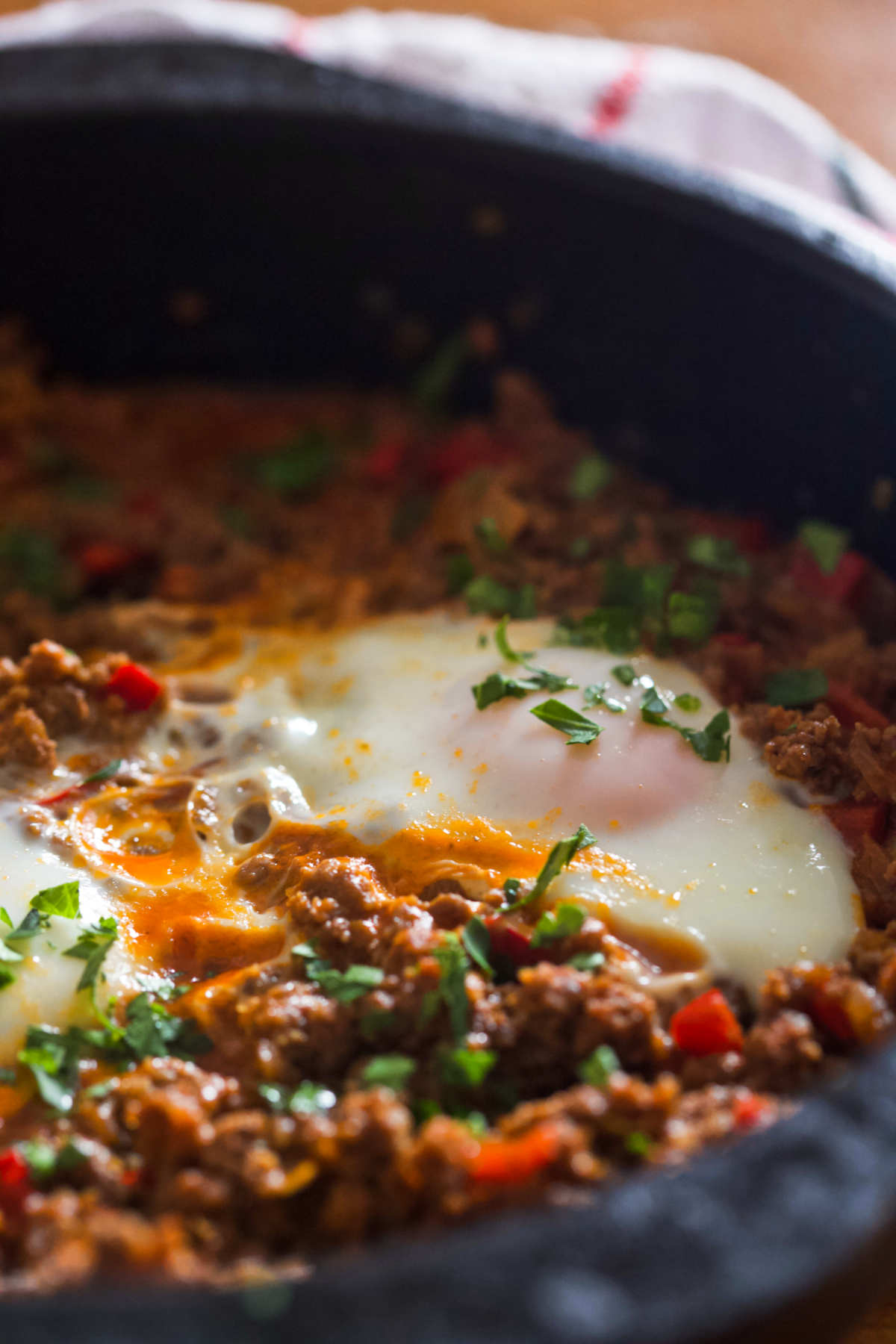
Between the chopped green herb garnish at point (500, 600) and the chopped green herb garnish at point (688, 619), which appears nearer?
the chopped green herb garnish at point (688, 619)

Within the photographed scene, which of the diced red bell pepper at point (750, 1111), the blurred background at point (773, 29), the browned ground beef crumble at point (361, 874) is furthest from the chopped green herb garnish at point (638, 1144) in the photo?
the blurred background at point (773, 29)

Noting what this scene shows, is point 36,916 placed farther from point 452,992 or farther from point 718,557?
point 718,557

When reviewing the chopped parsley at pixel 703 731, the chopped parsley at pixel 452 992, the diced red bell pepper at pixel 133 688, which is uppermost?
the chopped parsley at pixel 703 731

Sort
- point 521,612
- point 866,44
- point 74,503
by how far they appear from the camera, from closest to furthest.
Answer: point 521,612, point 74,503, point 866,44

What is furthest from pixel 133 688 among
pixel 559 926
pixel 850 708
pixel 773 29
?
pixel 773 29

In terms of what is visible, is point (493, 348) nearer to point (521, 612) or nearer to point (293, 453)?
point (293, 453)

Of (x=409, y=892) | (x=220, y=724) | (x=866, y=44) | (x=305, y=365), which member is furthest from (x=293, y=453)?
(x=866, y=44)

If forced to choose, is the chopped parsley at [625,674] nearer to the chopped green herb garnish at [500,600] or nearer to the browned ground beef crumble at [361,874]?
the browned ground beef crumble at [361,874]
